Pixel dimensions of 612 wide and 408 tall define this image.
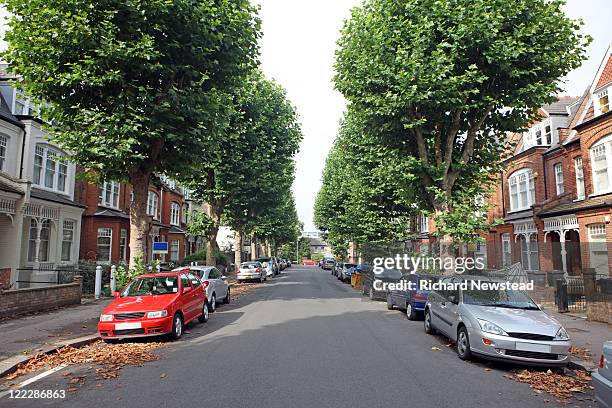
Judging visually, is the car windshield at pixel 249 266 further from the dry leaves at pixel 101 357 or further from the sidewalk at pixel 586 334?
the dry leaves at pixel 101 357

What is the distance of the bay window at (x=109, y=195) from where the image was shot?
2656cm

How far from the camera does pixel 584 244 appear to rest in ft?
60.7

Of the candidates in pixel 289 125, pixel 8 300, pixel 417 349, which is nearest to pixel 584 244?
pixel 417 349

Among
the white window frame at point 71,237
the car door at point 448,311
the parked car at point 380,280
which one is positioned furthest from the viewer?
the white window frame at point 71,237

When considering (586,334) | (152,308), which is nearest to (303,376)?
(152,308)

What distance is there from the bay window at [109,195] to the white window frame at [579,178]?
86.4ft

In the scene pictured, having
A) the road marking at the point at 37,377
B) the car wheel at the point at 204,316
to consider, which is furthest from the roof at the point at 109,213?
the road marking at the point at 37,377

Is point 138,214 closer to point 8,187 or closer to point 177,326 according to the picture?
point 177,326

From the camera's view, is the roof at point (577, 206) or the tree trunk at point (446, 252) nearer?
the tree trunk at point (446, 252)

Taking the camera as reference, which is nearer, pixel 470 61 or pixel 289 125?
pixel 470 61

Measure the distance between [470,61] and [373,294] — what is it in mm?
10793

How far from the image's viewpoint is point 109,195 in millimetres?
27500

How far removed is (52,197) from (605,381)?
73.6 ft

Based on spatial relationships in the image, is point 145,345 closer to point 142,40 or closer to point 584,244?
point 142,40
